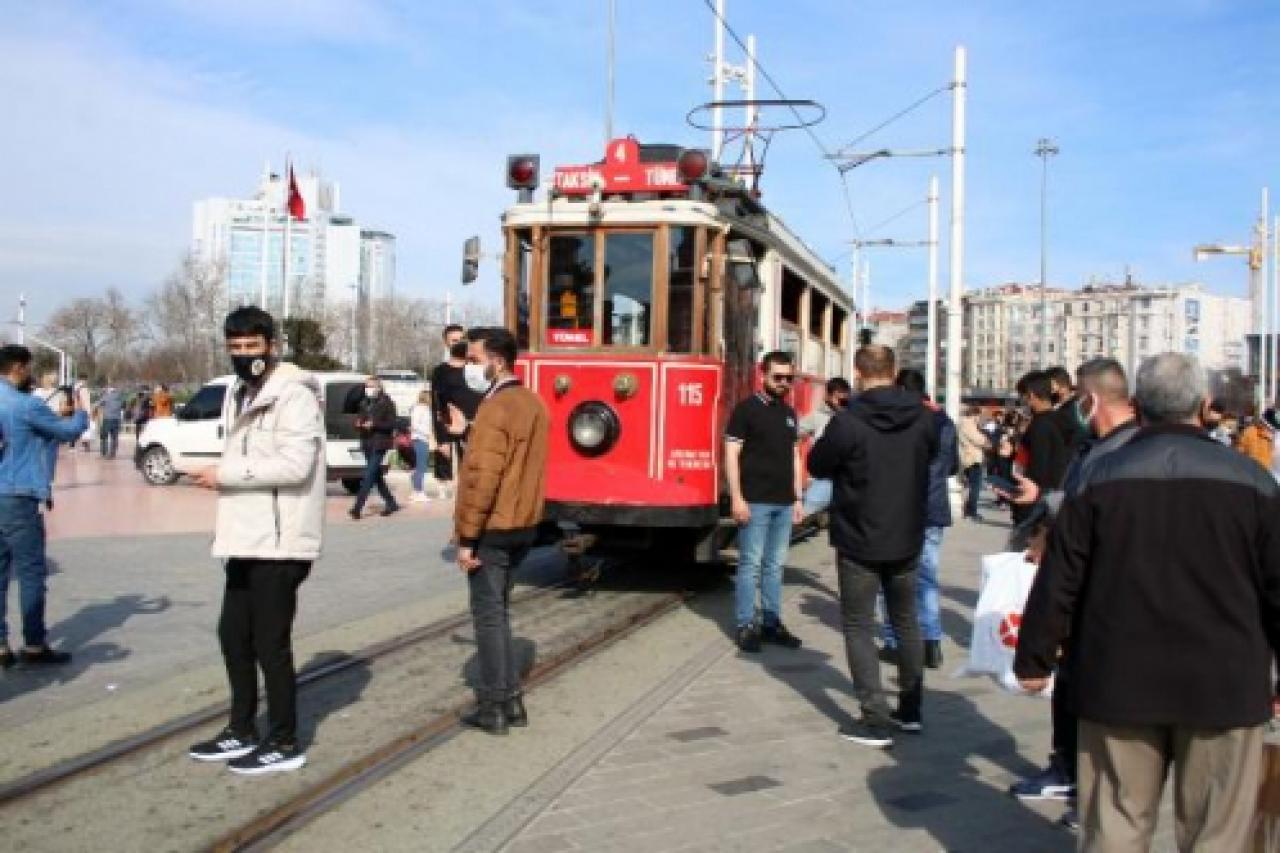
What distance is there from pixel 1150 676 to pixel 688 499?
636cm

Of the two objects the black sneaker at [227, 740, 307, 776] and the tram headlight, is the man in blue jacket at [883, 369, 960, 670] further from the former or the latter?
the black sneaker at [227, 740, 307, 776]

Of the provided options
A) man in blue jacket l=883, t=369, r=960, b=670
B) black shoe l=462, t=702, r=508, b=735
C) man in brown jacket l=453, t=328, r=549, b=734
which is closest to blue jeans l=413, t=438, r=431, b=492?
man in blue jacket l=883, t=369, r=960, b=670

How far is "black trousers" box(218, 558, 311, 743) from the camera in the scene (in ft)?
17.3

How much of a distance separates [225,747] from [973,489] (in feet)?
49.7

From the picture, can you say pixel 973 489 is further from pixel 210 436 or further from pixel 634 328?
pixel 210 436

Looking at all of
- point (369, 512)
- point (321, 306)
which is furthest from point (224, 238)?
point (369, 512)

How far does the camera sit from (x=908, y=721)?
20.2ft

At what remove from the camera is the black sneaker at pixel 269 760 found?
527cm

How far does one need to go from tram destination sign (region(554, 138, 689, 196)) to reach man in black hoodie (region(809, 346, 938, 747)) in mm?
4250

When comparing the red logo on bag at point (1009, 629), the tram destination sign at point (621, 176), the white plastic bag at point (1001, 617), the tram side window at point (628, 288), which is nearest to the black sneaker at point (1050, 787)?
the white plastic bag at point (1001, 617)

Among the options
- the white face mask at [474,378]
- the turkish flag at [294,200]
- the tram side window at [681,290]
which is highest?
the turkish flag at [294,200]

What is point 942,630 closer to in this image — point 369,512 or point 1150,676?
point 1150,676

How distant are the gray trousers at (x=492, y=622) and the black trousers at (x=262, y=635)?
95 cm

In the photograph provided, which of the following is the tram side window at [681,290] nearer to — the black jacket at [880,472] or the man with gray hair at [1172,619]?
the black jacket at [880,472]
